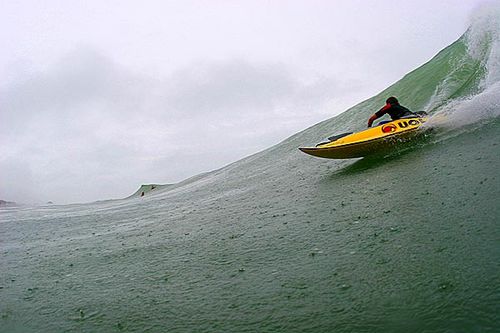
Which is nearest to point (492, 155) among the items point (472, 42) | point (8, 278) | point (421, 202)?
point (421, 202)

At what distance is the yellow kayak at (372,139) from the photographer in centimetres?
1405

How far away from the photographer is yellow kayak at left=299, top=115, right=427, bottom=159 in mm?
14047

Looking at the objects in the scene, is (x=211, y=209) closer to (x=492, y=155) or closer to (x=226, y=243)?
(x=226, y=243)

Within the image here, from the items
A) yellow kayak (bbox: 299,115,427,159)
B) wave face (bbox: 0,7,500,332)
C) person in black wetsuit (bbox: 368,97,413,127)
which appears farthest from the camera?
person in black wetsuit (bbox: 368,97,413,127)

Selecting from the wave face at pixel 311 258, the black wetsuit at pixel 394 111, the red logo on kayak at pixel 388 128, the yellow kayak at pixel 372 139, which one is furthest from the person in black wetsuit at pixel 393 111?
the wave face at pixel 311 258

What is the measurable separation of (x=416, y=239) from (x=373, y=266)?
3.67 ft

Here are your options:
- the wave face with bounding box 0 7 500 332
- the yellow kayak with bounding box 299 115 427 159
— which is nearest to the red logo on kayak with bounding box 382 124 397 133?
the yellow kayak with bounding box 299 115 427 159

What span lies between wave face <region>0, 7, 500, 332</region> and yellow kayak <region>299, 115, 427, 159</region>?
17.3 inches

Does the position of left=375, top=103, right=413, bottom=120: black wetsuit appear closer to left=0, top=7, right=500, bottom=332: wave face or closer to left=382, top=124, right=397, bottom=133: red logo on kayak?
left=382, top=124, right=397, bottom=133: red logo on kayak

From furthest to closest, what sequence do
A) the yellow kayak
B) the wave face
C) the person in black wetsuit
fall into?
the person in black wetsuit
the yellow kayak
the wave face

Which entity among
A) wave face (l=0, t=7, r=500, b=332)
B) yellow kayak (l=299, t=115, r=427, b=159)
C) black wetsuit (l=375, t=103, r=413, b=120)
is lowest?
wave face (l=0, t=7, r=500, b=332)

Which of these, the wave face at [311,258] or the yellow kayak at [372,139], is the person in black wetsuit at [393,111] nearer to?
the yellow kayak at [372,139]

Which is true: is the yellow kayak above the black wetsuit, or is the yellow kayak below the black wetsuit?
below

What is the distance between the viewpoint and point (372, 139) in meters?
14.0
